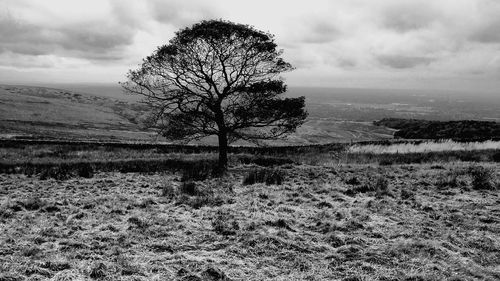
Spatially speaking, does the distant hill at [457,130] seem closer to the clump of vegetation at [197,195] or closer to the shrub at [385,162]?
the shrub at [385,162]

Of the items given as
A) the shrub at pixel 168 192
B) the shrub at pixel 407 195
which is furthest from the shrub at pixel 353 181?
the shrub at pixel 168 192

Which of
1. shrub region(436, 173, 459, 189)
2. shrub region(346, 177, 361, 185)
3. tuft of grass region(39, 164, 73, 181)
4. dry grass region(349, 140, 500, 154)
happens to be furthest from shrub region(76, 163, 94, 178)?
dry grass region(349, 140, 500, 154)

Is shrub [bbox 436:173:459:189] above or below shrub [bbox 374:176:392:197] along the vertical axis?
above

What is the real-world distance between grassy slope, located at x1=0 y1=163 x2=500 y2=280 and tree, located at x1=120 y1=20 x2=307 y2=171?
678cm

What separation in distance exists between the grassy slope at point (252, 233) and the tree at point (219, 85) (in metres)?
6.78

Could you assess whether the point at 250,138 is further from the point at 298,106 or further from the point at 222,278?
the point at 222,278

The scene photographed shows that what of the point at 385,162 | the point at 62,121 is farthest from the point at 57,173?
the point at 62,121

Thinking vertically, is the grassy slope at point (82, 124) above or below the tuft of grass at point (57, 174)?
below

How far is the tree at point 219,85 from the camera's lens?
19.6m

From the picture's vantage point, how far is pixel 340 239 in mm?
8727

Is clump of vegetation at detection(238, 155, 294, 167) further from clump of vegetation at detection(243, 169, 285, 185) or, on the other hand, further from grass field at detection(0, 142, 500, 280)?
grass field at detection(0, 142, 500, 280)

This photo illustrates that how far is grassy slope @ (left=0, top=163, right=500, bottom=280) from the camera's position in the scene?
7160 mm

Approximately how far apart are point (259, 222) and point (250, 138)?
12.1m

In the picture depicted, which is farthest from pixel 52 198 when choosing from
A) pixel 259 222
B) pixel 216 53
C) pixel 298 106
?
pixel 298 106
